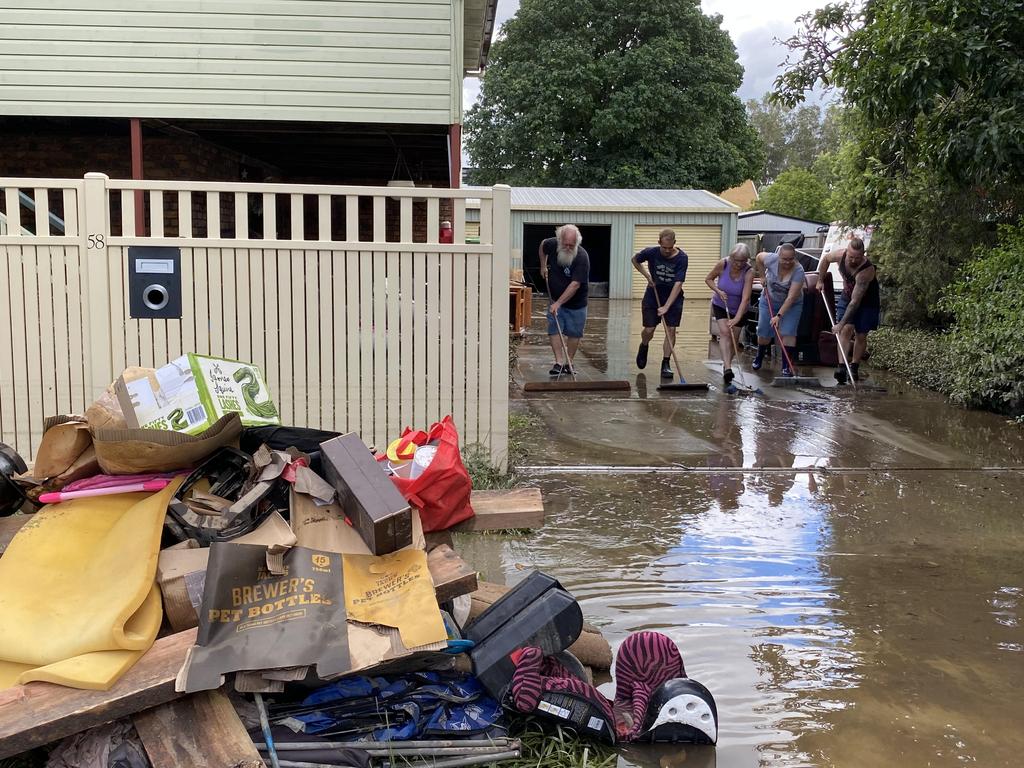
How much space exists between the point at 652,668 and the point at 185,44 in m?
7.36

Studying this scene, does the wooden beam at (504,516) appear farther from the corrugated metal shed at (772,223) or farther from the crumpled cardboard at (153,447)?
the corrugated metal shed at (772,223)

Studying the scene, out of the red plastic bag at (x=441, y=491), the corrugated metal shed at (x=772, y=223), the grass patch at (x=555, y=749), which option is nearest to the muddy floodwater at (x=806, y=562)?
the grass patch at (x=555, y=749)

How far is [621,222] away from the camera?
87.8 feet

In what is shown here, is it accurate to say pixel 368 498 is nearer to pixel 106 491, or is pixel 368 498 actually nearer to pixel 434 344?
pixel 106 491

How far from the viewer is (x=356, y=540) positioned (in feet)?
10.9

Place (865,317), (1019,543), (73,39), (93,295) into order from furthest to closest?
1. (865,317)
2. (73,39)
3. (93,295)
4. (1019,543)

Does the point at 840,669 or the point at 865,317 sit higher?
the point at 865,317

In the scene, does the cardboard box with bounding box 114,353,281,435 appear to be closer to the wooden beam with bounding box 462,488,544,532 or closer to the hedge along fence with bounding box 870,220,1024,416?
the wooden beam with bounding box 462,488,544,532

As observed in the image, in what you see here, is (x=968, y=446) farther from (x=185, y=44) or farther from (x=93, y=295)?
(x=185, y=44)

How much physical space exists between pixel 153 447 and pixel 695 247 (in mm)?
25315

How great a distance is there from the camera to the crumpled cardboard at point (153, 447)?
11.0ft

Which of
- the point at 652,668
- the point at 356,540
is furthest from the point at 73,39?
the point at 652,668

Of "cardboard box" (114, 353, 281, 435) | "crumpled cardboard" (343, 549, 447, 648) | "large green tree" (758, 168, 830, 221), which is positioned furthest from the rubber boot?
"large green tree" (758, 168, 830, 221)

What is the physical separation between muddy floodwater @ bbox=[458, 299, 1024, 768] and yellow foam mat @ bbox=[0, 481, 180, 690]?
1663 mm
